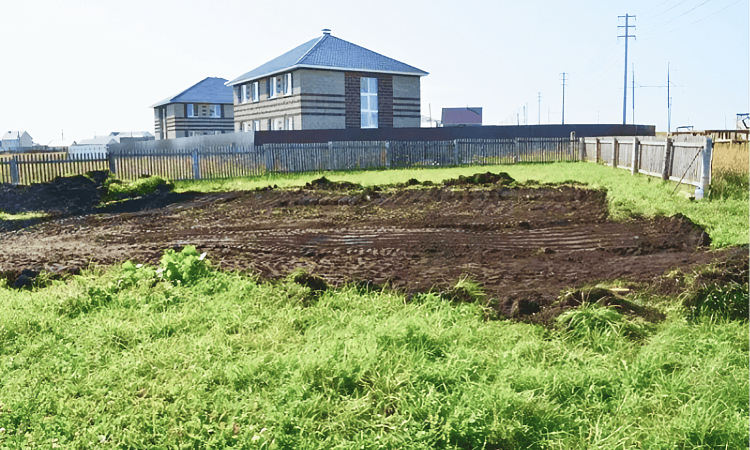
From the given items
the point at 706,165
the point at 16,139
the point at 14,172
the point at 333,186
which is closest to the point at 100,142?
the point at 16,139

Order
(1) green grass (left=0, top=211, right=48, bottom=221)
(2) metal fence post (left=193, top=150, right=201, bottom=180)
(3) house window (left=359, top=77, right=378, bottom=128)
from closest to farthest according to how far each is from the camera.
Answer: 1. (1) green grass (left=0, top=211, right=48, bottom=221)
2. (2) metal fence post (left=193, top=150, right=201, bottom=180)
3. (3) house window (left=359, top=77, right=378, bottom=128)

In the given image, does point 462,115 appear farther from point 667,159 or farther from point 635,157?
point 667,159

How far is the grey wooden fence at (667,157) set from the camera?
13.6 meters

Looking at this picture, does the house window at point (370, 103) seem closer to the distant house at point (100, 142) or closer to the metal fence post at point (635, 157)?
the metal fence post at point (635, 157)

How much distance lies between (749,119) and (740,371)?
150ft

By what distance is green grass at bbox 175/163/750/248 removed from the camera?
32.8 feet

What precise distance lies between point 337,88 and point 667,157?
2178cm

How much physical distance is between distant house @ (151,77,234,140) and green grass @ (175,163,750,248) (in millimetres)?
32787

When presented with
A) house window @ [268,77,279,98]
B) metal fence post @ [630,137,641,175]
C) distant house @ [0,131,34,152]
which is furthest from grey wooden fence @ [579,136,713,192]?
distant house @ [0,131,34,152]

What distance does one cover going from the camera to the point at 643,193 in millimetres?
13664

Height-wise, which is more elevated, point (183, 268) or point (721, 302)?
point (183, 268)

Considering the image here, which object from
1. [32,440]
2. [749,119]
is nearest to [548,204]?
[32,440]

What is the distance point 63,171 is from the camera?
21.3 metres

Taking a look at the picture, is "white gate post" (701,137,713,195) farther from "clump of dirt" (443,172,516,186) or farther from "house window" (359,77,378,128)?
"house window" (359,77,378,128)
